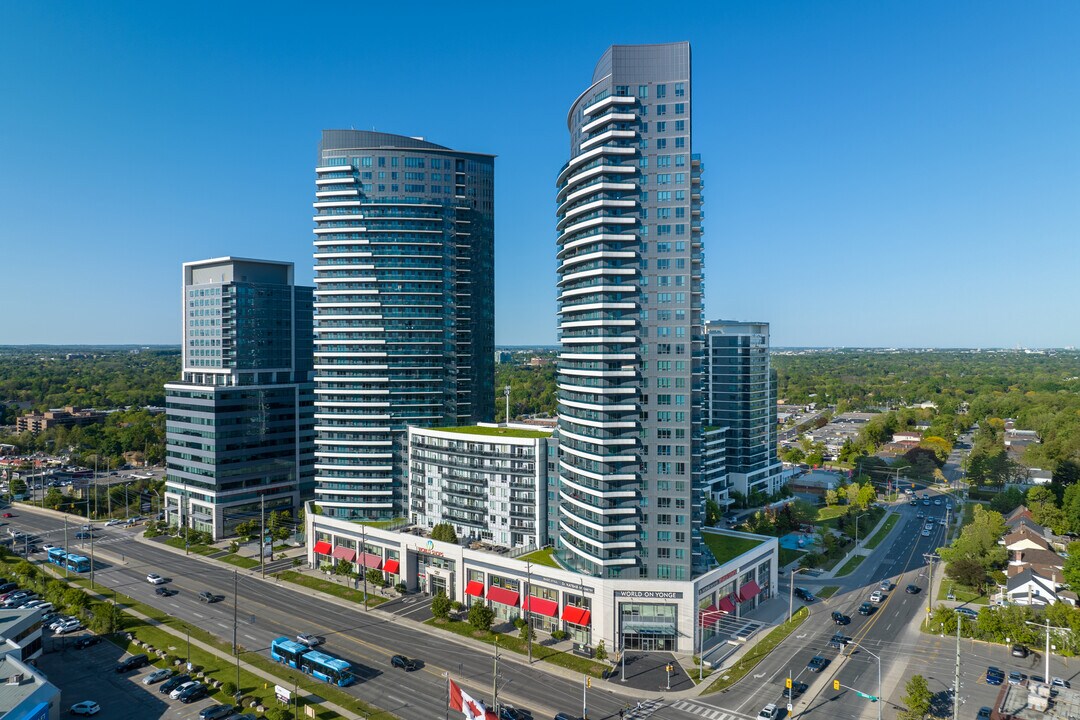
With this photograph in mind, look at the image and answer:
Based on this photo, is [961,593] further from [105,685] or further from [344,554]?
[105,685]

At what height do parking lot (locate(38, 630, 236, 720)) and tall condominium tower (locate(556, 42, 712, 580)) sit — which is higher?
tall condominium tower (locate(556, 42, 712, 580))

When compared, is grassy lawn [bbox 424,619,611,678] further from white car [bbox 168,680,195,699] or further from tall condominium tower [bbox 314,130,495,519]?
tall condominium tower [bbox 314,130,495,519]

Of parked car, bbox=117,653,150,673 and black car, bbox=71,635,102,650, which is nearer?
parked car, bbox=117,653,150,673

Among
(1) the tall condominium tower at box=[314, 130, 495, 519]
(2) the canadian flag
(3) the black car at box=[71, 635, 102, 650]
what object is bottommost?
(3) the black car at box=[71, 635, 102, 650]

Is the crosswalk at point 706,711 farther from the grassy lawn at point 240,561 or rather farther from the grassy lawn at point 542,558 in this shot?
the grassy lawn at point 240,561

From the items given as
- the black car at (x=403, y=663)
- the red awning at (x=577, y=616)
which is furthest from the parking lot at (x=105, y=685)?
the red awning at (x=577, y=616)

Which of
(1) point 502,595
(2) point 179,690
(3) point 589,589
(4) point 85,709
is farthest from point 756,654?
(4) point 85,709

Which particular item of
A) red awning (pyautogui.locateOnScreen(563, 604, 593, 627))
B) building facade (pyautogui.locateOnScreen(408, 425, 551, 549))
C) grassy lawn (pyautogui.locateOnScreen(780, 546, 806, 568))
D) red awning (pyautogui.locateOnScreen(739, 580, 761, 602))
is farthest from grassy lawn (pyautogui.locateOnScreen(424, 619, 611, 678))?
grassy lawn (pyautogui.locateOnScreen(780, 546, 806, 568))
